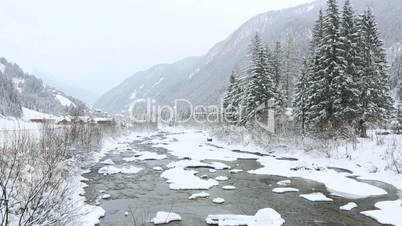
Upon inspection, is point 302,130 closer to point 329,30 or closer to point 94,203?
point 329,30

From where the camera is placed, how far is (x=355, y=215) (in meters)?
12.3

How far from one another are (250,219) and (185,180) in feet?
24.2

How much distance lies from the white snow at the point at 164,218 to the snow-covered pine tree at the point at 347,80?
17698 mm

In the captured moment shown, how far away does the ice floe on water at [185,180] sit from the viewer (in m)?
17.4

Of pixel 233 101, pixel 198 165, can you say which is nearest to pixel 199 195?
pixel 198 165

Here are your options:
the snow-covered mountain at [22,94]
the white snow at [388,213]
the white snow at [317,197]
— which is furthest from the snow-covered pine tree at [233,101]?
the snow-covered mountain at [22,94]

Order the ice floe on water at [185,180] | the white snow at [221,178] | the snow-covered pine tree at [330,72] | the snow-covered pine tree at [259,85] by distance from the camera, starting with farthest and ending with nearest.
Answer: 1. the snow-covered pine tree at [259,85]
2. the snow-covered pine tree at [330,72]
3. the white snow at [221,178]
4. the ice floe on water at [185,180]

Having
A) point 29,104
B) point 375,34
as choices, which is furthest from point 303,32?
point 375,34

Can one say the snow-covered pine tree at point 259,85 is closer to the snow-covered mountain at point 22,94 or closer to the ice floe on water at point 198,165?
the ice floe on water at point 198,165

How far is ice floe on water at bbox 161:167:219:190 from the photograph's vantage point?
686 inches

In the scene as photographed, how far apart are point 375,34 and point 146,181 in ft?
78.0

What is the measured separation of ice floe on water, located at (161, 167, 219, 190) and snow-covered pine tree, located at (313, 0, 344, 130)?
11954mm

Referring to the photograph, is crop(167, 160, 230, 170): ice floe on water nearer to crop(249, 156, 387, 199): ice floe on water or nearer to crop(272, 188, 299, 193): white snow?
crop(249, 156, 387, 199): ice floe on water

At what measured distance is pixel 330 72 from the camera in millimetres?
27812
